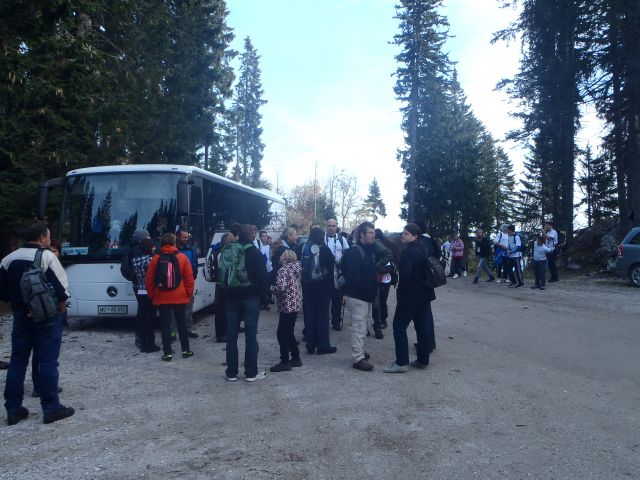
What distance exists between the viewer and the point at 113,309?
31.6 feet

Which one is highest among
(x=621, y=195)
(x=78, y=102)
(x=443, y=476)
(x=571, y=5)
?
(x=571, y=5)

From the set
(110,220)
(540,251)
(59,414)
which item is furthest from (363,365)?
(540,251)

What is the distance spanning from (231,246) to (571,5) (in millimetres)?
20466

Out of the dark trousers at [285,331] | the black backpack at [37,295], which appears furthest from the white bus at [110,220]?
the black backpack at [37,295]

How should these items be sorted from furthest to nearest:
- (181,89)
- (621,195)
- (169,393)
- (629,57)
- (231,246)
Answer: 1. (181,89)
2. (621,195)
3. (629,57)
4. (231,246)
5. (169,393)

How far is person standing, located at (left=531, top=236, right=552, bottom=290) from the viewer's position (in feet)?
51.2

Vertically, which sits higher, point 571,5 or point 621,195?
point 571,5

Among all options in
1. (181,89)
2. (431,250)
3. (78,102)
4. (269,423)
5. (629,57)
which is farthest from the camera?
(181,89)

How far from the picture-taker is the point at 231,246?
21.5ft

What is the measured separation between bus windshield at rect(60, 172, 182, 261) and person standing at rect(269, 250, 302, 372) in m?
3.58

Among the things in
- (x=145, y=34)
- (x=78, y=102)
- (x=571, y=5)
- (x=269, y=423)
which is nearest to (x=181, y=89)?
(x=145, y=34)

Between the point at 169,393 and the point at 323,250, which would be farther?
the point at 323,250

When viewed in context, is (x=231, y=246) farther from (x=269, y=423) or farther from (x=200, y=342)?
(x=200, y=342)

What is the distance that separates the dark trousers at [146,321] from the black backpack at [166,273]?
1.07 m
